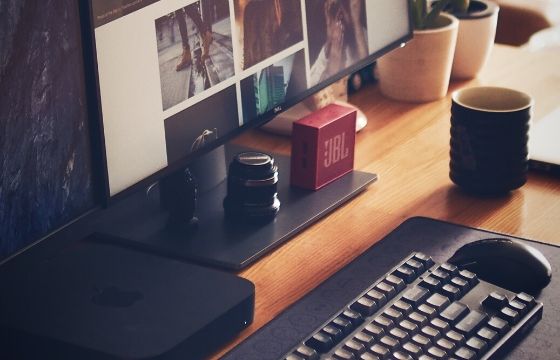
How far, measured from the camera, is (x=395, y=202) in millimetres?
1270

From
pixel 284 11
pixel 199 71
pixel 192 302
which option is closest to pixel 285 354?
pixel 192 302

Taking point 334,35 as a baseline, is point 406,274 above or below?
below

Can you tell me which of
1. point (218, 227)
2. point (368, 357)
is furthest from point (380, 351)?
point (218, 227)

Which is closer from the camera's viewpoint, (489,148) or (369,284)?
(369,284)

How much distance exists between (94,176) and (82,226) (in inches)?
2.0

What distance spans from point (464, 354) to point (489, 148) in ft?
1.41

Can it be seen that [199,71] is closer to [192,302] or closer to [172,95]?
[172,95]

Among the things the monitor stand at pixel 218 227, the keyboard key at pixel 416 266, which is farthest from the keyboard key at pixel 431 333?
the monitor stand at pixel 218 227

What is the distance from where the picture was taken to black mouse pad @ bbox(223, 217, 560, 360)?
942 millimetres

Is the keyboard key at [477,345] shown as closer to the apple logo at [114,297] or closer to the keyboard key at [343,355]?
the keyboard key at [343,355]

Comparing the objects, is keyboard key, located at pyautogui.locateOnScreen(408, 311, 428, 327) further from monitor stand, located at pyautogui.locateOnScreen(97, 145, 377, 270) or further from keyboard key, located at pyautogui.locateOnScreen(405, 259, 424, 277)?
monitor stand, located at pyautogui.locateOnScreen(97, 145, 377, 270)

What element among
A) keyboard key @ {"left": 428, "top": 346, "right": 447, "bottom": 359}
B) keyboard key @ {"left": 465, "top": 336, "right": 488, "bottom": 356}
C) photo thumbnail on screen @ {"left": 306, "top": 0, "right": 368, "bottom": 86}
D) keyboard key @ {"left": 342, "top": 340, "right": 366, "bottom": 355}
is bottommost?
keyboard key @ {"left": 465, "top": 336, "right": 488, "bottom": 356}

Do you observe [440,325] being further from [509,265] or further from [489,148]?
[489,148]

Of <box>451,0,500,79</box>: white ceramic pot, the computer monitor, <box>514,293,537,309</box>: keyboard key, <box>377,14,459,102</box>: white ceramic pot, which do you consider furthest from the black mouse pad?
<box>451,0,500,79</box>: white ceramic pot
